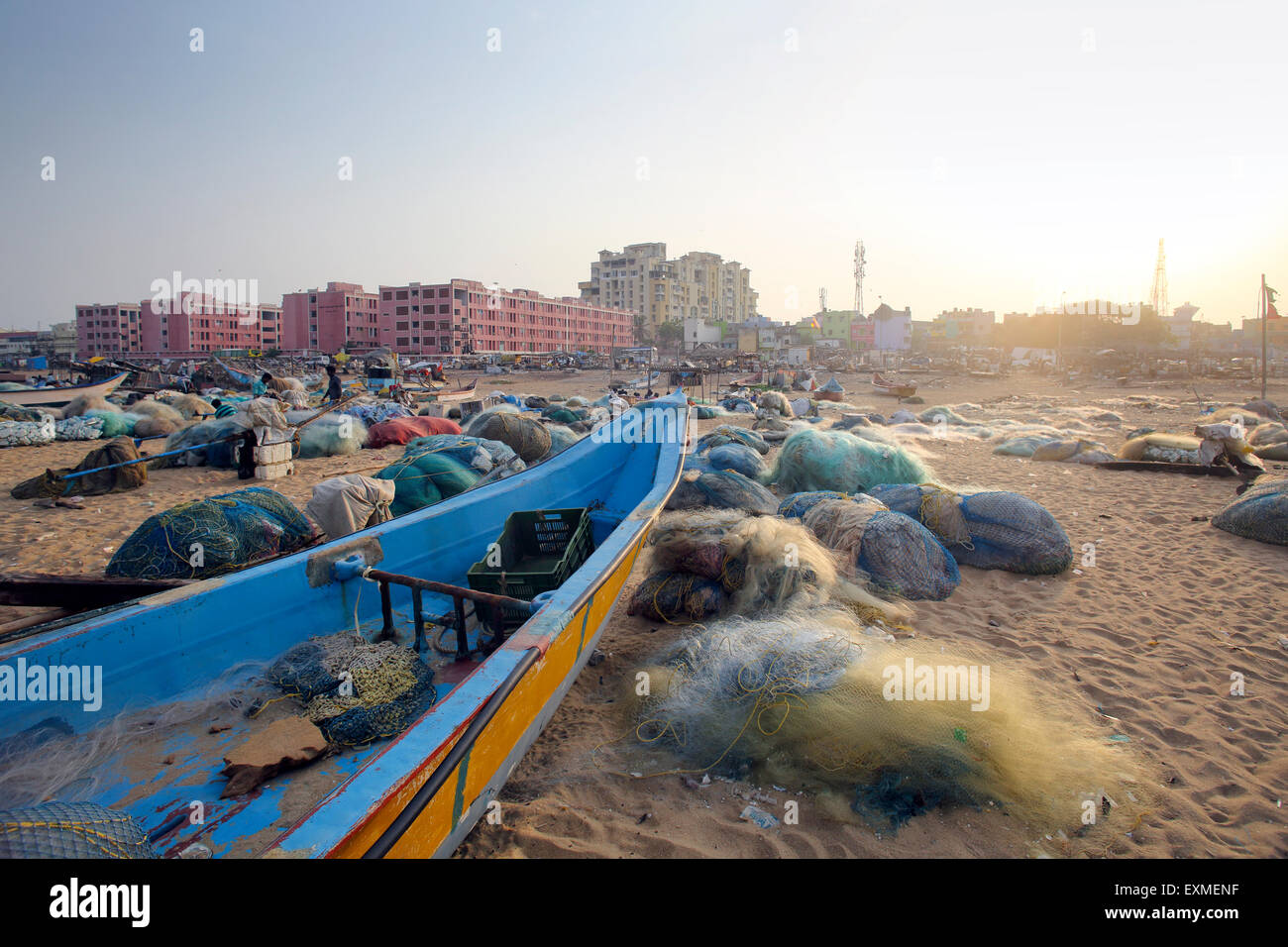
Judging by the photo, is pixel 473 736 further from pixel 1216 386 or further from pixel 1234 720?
pixel 1216 386

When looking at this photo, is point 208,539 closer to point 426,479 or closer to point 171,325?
point 426,479

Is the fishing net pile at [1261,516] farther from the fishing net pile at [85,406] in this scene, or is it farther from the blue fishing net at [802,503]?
the fishing net pile at [85,406]

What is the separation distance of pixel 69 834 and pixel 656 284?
374 ft

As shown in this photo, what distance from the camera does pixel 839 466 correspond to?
8.23m

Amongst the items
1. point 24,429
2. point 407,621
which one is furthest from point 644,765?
point 24,429

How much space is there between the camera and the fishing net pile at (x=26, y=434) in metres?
12.9

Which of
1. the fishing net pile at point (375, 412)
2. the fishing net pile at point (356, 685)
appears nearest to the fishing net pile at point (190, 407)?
the fishing net pile at point (375, 412)

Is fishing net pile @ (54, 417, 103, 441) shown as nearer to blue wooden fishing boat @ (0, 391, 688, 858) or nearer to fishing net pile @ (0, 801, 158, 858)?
blue wooden fishing boat @ (0, 391, 688, 858)

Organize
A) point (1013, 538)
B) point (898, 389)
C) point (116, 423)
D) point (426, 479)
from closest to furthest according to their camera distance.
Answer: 1. point (1013, 538)
2. point (426, 479)
3. point (116, 423)
4. point (898, 389)

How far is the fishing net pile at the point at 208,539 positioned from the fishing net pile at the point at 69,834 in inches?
122

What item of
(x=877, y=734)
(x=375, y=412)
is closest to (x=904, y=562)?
(x=877, y=734)

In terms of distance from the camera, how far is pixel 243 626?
3.49 m
